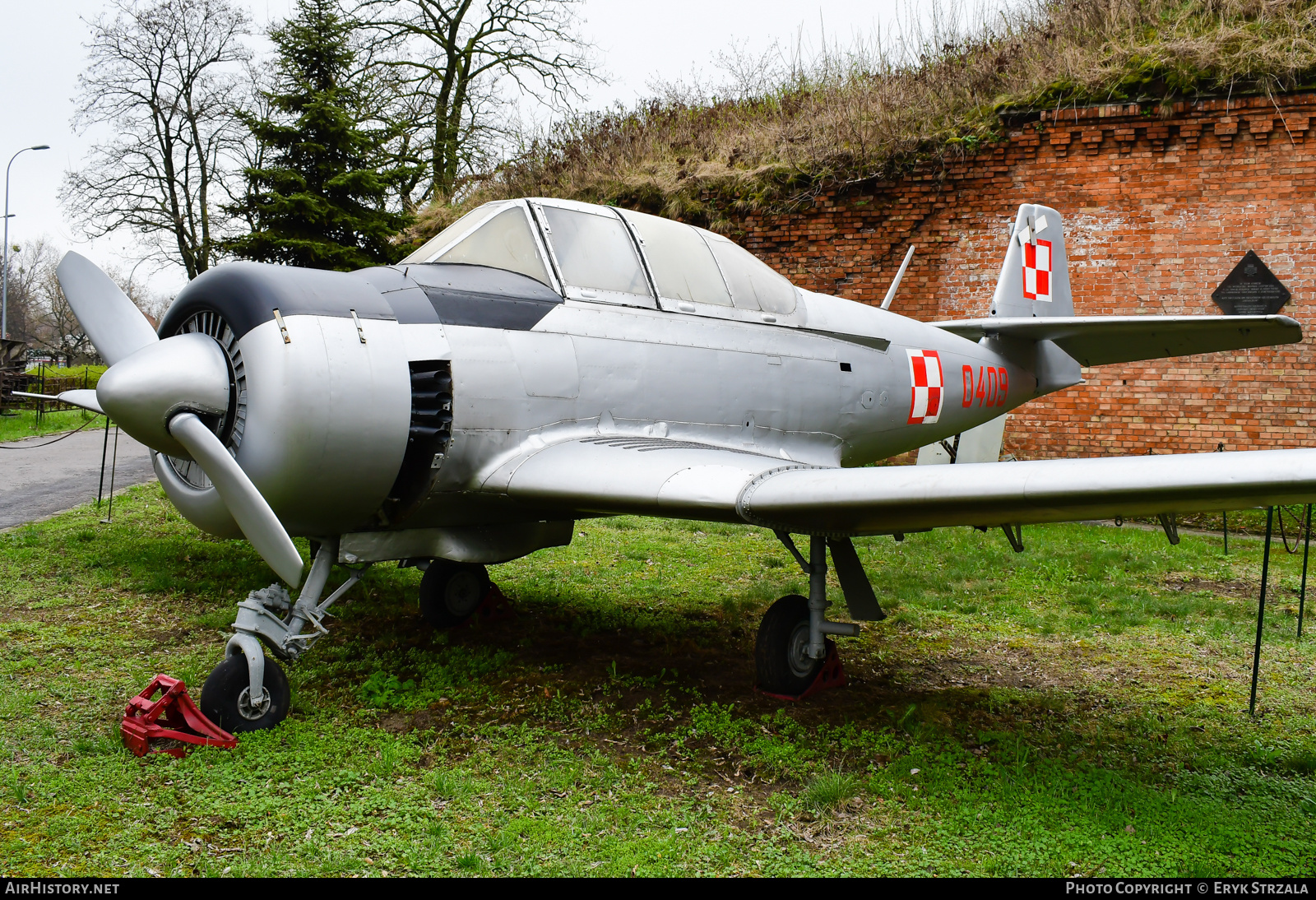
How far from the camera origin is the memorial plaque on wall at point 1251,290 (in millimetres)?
9656

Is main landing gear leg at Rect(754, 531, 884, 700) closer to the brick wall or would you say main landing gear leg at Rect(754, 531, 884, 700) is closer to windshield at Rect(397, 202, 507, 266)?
windshield at Rect(397, 202, 507, 266)

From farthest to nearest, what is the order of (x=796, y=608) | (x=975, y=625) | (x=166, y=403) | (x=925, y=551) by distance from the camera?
(x=925, y=551)
(x=975, y=625)
(x=796, y=608)
(x=166, y=403)

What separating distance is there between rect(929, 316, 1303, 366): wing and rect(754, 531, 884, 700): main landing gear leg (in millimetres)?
3250

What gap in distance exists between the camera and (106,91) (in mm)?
20516

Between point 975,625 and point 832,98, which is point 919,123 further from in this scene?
point 975,625

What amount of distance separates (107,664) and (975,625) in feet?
17.7

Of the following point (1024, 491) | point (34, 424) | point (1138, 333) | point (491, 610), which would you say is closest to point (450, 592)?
point (491, 610)

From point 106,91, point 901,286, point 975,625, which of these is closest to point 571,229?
point 975,625

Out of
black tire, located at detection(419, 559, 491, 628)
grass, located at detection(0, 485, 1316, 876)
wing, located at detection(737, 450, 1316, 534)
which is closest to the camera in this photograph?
wing, located at detection(737, 450, 1316, 534)

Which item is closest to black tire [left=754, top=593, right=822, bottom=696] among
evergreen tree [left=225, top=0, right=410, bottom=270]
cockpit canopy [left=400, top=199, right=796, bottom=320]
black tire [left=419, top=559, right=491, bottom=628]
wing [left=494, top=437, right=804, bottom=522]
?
wing [left=494, top=437, right=804, bottom=522]

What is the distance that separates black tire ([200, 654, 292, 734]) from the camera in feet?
11.8

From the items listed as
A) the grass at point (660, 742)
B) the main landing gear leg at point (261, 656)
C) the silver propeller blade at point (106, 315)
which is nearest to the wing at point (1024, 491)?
the grass at point (660, 742)

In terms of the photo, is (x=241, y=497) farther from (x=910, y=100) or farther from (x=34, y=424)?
(x=34, y=424)

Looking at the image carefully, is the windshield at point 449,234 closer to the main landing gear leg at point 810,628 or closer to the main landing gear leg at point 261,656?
the main landing gear leg at point 261,656
